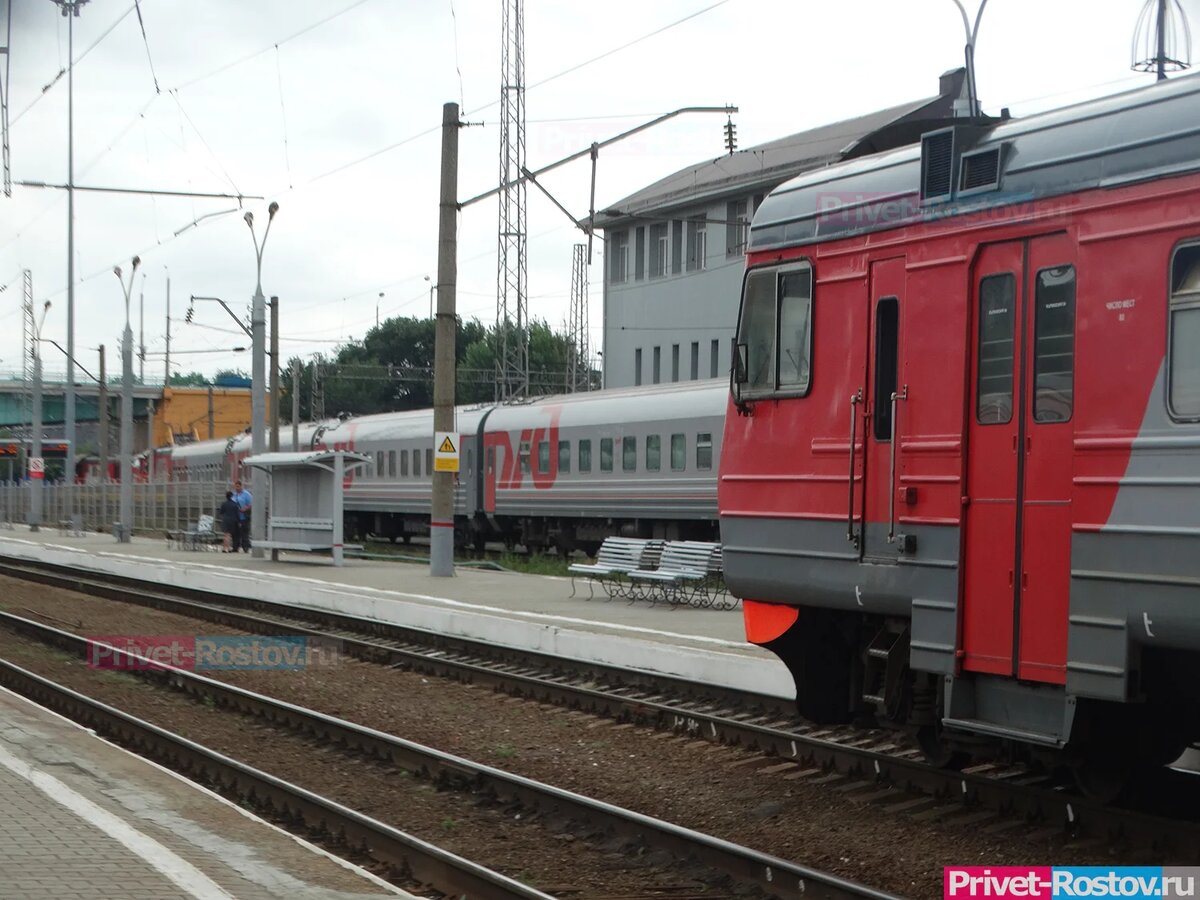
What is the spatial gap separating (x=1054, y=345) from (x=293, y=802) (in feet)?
17.6

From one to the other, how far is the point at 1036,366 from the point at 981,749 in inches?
90.5

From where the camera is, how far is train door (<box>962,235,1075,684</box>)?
7.50 metres

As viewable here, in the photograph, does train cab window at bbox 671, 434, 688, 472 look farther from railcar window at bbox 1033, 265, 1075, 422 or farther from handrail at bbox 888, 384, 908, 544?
railcar window at bbox 1033, 265, 1075, 422

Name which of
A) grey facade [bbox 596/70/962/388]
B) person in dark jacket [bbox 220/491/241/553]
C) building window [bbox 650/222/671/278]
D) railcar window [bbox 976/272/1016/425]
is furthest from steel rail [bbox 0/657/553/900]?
building window [bbox 650/222/671/278]

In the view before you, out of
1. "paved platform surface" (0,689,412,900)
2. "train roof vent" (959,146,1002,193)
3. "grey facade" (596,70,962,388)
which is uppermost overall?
"grey facade" (596,70,962,388)

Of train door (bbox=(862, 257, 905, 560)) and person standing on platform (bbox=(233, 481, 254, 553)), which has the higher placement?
train door (bbox=(862, 257, 905, 560))

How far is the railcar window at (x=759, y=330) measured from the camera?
9.50 metres

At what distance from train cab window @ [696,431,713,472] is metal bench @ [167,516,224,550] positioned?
17158 mm

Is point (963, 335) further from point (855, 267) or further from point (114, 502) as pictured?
point (114, 502)

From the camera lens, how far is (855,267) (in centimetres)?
890

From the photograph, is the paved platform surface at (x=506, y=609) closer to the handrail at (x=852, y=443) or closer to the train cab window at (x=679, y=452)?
the train cab window at (x=679, y=452)

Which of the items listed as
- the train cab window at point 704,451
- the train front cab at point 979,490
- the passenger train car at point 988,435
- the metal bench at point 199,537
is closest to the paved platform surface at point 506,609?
the train cab window at point 704,451

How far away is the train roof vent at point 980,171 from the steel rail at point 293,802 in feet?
14.3

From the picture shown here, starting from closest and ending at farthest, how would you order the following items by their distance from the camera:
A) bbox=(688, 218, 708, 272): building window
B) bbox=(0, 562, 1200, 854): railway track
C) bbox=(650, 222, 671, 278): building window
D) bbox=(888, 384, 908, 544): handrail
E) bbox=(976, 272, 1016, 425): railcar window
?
bbox=(976, 272, 1016, 425): railcar window
bbox=(0, 562, 1200, 854): railway track
bbox=(888, 384, 908, 544): handrail
bbox=(688, 218, 708, 272): building window
bbox=(650, 222, 671, 278): building window
